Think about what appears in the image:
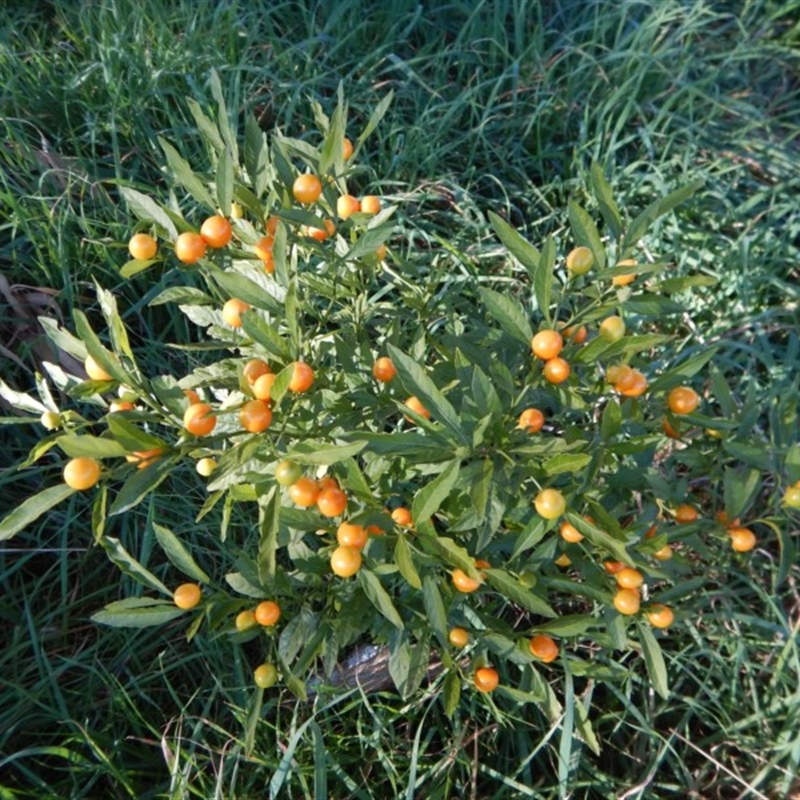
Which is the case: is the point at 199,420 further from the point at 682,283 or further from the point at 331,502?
the point at 682,283

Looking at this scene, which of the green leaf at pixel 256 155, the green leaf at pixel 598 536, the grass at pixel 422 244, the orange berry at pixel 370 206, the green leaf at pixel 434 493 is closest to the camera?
the green leaf at pixel 434 493

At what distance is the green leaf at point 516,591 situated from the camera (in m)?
1.22

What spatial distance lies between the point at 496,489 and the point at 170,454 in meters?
0.42

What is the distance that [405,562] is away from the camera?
1.14m

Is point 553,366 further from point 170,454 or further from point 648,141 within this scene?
point 648,141

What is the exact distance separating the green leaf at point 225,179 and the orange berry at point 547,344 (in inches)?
17.0

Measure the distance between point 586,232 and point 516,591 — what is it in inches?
19.2

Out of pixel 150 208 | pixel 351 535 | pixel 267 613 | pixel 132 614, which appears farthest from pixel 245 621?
pixel 150 208

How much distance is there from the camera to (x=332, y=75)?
2.53 meters

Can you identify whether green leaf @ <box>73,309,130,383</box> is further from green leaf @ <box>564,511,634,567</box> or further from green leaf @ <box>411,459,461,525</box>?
green leaf @ <box>564,511,634,567</box>

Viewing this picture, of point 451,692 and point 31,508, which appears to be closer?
point 31,508

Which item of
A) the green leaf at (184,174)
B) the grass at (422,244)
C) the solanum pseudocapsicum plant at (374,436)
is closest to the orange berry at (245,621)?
the solanum pseudocapsicum plant at (374,436)

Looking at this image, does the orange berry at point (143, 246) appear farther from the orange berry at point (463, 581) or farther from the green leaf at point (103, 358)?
the orange berry at point (463, 581)

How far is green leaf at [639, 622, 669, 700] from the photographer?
1375mm
